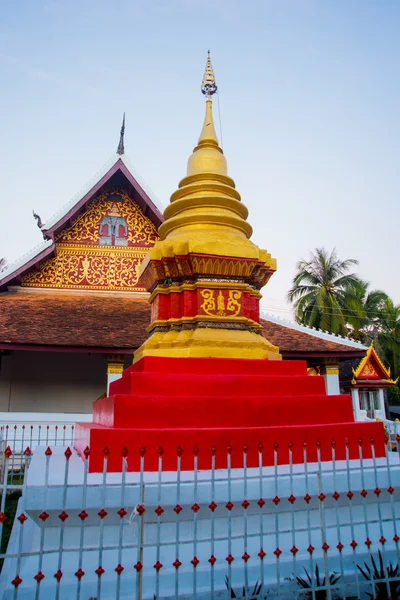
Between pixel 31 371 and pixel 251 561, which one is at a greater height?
pixel 31 371

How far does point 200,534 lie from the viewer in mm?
2793

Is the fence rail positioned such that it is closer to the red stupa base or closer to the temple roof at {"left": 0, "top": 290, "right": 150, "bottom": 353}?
the red stupa base

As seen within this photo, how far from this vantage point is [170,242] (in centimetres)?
438

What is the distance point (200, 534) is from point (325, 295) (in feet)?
65.8

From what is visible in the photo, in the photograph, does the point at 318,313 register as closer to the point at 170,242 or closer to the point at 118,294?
the point at 118,294

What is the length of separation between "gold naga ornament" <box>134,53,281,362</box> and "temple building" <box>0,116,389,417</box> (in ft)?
17.1

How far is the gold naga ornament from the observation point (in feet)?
13.4

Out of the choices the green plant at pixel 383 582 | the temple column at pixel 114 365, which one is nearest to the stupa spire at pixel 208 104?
the green plant at pixel 383 582

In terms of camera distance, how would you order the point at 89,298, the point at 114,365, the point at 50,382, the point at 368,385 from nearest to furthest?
1. the point at 114,365
2. the point at 89,298
3. the point at 50,382
4. the point at 368,385

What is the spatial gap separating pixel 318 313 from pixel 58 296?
13964mm

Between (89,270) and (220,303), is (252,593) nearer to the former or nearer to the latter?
(220,303)

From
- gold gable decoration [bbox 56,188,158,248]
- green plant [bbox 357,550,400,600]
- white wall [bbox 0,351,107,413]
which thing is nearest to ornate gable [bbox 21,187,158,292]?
gold gable decoration [bbox 56,188,158,248]

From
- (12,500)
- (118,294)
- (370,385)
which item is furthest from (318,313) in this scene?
(12,500)

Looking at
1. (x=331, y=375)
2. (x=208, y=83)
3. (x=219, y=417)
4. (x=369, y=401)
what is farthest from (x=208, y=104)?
(x=369, y=401)
